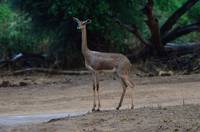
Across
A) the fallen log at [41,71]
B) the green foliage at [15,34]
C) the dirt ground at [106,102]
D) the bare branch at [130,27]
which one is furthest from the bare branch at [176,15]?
the green foliage at [15,34]

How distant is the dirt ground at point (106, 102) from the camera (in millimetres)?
12203

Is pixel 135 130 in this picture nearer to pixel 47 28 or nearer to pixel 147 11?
pixel 147 11

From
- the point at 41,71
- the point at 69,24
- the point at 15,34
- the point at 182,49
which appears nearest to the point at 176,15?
the point at 182,49

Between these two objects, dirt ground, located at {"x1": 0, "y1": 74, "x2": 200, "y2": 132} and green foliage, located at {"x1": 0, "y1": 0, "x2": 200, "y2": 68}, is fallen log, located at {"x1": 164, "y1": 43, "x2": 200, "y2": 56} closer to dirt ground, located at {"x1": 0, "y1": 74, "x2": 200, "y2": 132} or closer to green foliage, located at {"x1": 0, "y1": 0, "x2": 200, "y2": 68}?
green foliage, located at {"x1": 0, "y1": 0, "x2": 200, "y2": 68}

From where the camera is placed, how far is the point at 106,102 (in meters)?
19.7

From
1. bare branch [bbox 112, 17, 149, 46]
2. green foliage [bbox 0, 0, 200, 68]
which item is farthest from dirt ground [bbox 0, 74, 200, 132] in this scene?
bare branch [bbox 112, 17, 149, 46]

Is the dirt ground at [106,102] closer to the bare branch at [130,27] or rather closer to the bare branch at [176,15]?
the bare branch at [130,27]

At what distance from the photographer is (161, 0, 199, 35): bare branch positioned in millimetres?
28172

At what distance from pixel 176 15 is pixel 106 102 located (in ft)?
33.3

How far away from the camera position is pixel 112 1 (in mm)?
27703

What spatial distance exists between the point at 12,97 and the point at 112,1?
714 centimetres

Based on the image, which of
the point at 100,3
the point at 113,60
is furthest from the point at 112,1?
the point at 113,60

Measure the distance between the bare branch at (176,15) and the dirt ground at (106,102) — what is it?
3.83 m

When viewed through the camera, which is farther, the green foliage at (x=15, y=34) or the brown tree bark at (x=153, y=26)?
the green foliage at (x=15, y=34)
